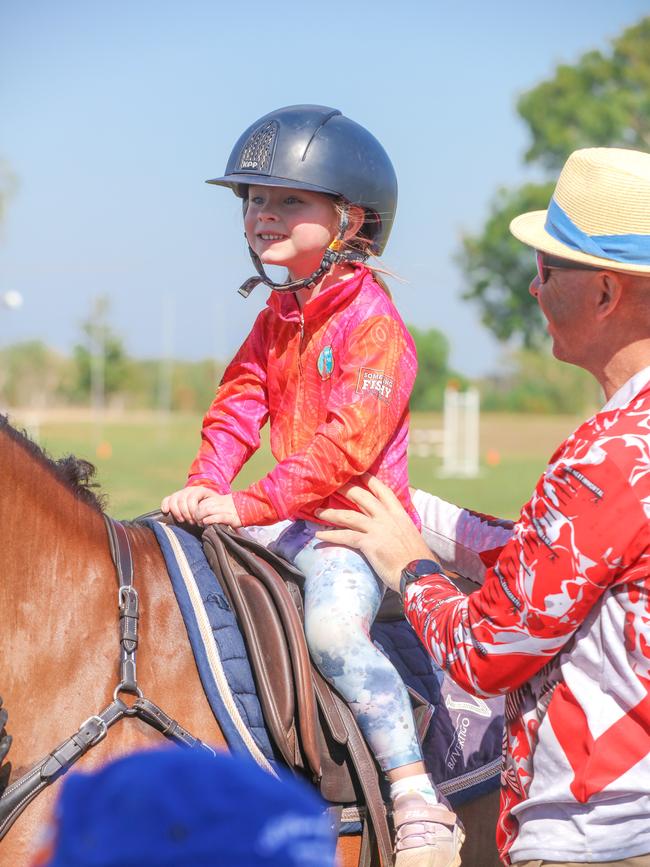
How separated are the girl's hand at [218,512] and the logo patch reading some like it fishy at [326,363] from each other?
0.48 metres

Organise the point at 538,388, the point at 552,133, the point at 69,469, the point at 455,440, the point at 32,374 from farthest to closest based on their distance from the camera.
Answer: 1. the point at 32,374
2. the point at 538,388
3. the point at 552,133
4. the point at 455,440
5. the point at 69,469

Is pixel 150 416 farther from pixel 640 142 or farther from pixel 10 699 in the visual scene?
pixel 10 699

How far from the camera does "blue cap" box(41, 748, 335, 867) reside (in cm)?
92

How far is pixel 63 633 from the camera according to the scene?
8.36 ft

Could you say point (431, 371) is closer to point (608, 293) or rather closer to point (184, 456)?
point (184, 456)

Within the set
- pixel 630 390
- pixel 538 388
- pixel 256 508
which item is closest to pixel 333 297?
pixel 256 508

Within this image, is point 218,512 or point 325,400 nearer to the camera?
point 218,512

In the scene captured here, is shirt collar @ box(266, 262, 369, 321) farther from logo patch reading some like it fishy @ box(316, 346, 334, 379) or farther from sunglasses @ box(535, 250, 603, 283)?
sunglasses @ box(535, 250, 603, 283)

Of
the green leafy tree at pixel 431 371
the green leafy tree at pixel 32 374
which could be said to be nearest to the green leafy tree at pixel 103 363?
the green leafy tree at pixel 32 374

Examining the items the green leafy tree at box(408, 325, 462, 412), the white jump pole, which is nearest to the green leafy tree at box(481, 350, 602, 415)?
the green leafy tree at box(408, 325, 462, 412)

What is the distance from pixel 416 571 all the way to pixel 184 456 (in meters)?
25.3

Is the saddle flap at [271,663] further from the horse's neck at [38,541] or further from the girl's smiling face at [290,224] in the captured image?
the girl's smiling face at [290,224]

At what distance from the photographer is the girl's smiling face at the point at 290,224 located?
322 cm

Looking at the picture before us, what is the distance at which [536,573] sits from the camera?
75.7 inches
